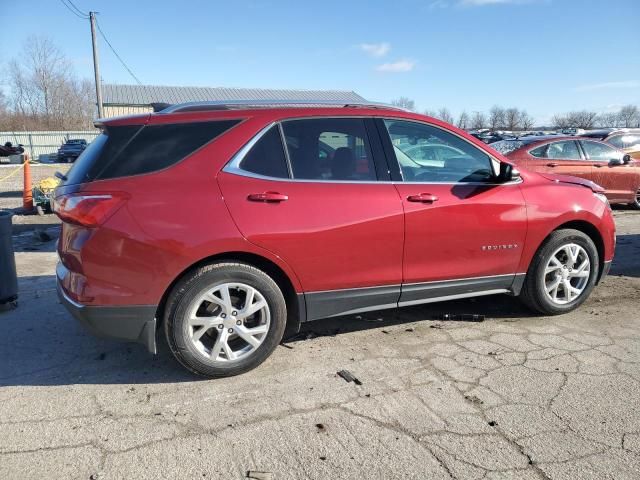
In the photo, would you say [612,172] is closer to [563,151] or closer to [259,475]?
[563,151]

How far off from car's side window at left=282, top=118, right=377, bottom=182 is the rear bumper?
4.53ft

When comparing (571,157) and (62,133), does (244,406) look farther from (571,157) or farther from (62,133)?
(62,133)

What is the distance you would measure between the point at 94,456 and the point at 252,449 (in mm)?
822

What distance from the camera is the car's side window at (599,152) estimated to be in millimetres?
10305

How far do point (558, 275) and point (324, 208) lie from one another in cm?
239

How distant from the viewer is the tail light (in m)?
3.14

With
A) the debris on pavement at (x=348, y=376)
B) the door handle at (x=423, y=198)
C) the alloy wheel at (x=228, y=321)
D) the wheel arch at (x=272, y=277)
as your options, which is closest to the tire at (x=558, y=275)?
the door handle at (x=423, y=198)

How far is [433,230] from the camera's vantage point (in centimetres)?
393

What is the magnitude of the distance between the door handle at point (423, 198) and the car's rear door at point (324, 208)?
0.12m

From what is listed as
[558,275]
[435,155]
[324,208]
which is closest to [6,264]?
[324,208]

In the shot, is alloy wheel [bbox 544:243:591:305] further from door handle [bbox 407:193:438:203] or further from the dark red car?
the dark red car

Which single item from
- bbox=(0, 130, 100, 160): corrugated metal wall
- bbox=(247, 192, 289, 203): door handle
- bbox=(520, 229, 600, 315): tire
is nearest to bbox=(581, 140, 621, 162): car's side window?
bbox=(520, 229, 600, 315): tire

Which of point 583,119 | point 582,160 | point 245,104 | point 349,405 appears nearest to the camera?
point 349,405

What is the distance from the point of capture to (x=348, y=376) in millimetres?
3512
